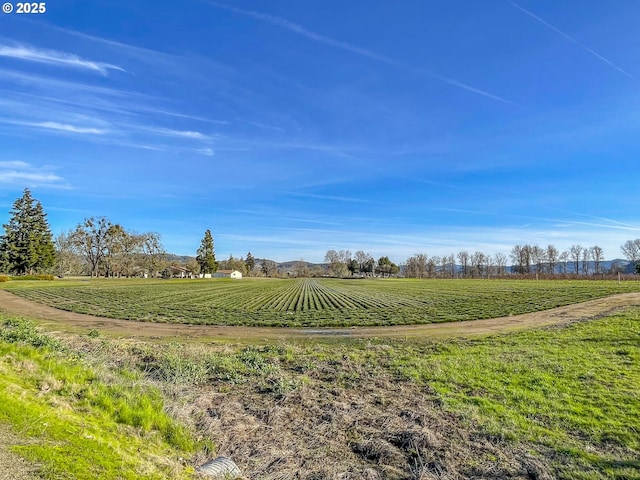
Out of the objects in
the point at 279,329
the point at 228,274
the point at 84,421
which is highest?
the point at 84,421

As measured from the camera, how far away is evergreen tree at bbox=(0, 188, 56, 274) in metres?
70.9

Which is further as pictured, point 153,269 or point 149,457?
point 153,269

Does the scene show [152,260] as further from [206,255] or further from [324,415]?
[324,415]

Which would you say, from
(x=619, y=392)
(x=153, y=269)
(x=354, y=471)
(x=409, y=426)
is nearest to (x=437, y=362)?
(x=619, y=392)

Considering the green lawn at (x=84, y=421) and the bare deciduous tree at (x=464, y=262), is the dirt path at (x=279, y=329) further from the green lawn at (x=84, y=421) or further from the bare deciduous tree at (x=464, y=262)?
the bare deciduous tree at (x=464, y=262)

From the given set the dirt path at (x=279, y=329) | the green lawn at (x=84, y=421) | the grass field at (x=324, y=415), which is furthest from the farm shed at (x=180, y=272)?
the green lawn at (x=84, y=421)

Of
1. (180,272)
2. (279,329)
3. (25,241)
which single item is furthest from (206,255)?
(279,329)

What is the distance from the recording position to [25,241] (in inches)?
2795

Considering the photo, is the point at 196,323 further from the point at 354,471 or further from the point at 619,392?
the point at 619,392

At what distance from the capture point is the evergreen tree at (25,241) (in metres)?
70.9

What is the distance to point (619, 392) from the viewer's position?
8.04 meters

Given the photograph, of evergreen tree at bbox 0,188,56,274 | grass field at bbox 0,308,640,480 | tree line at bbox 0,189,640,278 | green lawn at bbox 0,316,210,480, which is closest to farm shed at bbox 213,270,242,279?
tree line at bbox 0,189,640,278

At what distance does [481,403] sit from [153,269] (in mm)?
119634

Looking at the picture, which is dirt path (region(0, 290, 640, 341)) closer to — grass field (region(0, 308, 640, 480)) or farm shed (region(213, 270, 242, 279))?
grass field (region(0, 308, 640, 480))
